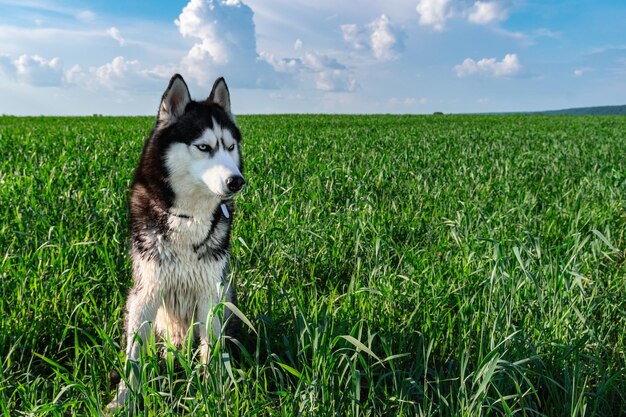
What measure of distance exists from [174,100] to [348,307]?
1685 millimetres

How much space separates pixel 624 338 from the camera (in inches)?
135

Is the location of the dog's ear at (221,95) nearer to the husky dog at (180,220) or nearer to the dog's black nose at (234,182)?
the husky dog at (180,220)

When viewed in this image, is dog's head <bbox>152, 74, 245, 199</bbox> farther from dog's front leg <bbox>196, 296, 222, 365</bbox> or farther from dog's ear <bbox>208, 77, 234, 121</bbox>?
dog's front leg <bbox>196, 296, 222, 365</bbox>

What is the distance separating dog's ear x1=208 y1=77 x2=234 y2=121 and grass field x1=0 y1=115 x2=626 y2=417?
1.18 metres

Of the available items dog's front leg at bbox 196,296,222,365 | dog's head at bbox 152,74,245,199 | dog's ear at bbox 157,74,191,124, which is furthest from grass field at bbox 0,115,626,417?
dog's ear at bbox 157,74,191,124

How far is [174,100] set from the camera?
306 cm

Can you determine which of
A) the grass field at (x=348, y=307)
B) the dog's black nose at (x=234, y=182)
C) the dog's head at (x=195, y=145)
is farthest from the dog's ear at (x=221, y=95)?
the grass field at (x=348, y=307)

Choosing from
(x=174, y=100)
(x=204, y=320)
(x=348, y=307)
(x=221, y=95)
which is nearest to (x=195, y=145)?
(x=174, y=100)

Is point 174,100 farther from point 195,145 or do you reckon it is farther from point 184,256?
point 184,256

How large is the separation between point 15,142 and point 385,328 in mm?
12319

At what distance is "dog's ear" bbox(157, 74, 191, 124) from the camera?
2990 mm

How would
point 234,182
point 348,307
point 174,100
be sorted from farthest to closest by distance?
point 348,307, point 174,100, point 234,182

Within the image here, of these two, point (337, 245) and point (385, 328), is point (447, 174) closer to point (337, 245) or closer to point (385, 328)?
point (337, 245)

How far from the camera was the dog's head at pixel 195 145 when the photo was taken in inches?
110
